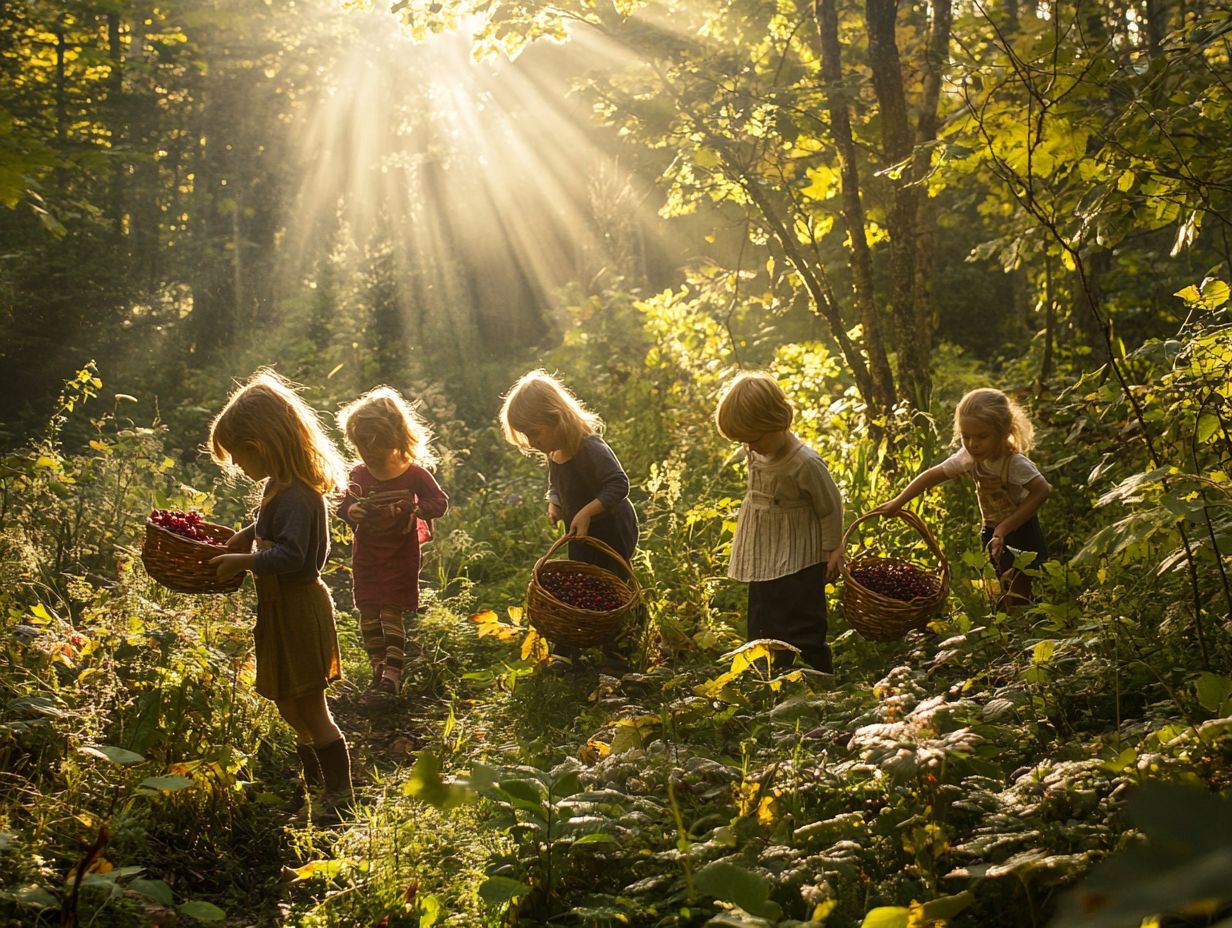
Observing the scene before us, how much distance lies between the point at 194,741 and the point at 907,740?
2.67 metres

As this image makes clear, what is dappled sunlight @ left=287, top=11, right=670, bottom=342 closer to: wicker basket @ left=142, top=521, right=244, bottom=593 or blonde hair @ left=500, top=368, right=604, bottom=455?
blonde hair @ left=500, top=368, right=604, bottom=455

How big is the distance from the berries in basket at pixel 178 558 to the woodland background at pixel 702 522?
21 cm

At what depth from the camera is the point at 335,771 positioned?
158 inches

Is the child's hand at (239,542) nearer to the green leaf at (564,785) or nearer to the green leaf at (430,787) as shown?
the green leaf at (564,785)

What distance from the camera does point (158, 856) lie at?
325 cm

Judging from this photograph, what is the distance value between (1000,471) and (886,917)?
3.33 m

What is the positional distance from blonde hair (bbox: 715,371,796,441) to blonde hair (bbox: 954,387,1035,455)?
0.99m

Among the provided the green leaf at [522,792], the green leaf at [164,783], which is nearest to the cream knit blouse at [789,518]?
the green leaf at [522,792]

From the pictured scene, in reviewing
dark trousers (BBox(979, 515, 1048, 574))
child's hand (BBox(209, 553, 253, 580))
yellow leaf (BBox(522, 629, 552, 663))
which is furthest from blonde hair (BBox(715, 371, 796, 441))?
child's hand (BBox(209, 553, 253, 580))

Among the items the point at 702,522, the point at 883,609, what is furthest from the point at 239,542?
the point at 702,522

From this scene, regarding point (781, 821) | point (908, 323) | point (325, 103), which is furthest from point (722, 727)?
point (325, 103)

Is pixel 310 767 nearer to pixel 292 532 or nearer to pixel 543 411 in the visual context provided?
pixel 292 532

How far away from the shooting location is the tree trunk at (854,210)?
21.2ft

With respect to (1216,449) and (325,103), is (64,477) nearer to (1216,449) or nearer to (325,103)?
(1216,449)
